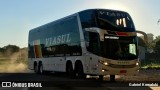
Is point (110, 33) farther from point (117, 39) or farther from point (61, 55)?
point (61, 55)

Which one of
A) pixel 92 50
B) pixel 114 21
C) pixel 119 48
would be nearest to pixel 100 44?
pixel 92 50

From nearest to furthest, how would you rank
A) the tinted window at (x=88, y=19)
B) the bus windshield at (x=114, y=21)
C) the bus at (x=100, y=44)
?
1. the bus at (x=100, y=44)
2. the bus windshield at (x=114, y=21)
3. the tinted window at (x=88, y=19)

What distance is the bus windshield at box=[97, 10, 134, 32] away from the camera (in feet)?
80.2

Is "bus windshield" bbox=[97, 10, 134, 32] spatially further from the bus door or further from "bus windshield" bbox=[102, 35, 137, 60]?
the bus door

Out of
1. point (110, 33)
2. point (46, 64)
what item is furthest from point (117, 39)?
point (46, 64)

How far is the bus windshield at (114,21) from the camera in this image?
80.2 feet

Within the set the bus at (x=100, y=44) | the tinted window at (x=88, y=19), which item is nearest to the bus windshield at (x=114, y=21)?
the bus at (x=100, y=44)

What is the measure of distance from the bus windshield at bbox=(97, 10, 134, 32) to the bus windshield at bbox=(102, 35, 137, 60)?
599mm

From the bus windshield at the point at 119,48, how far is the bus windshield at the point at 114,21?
0.60 meters

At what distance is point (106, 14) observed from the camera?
25.0m

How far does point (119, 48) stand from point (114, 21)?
1.61 metres

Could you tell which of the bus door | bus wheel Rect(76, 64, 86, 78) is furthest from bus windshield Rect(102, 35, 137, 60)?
bus wheel Rect(76, 64, 86, 78)

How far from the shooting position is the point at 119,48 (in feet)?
79.7

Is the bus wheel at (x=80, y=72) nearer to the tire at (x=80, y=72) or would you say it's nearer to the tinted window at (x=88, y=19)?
the tire at (x=80, y=72)
